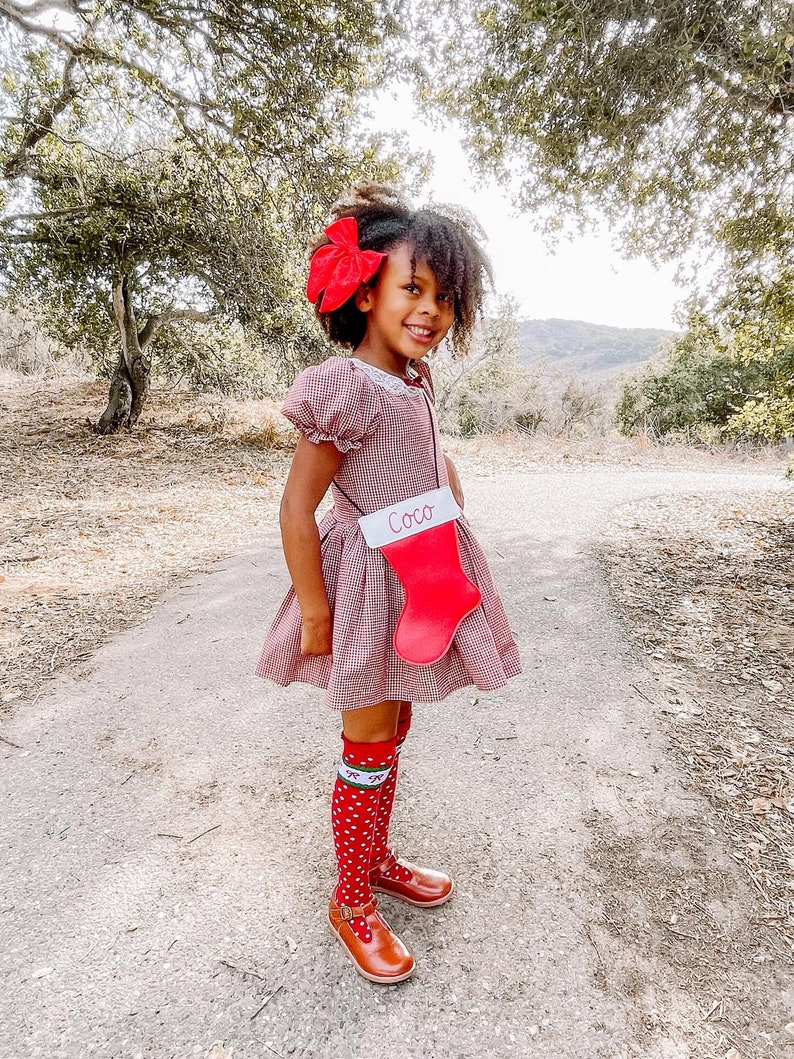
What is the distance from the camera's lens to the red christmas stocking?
130 cm

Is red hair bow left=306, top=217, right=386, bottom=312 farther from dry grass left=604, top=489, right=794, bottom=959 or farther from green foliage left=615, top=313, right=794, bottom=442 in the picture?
green foliage left=615, top=313, right=794, bottom=442

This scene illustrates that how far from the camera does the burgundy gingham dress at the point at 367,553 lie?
124cm

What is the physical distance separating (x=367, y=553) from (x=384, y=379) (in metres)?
0.39

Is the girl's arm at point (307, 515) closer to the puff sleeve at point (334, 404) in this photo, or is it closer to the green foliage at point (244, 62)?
the puff sleeve at point (334, 404)

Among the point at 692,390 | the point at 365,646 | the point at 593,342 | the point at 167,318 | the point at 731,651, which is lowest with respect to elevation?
the point at 731,651

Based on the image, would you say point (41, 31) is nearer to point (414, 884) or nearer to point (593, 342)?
point (414, 884)

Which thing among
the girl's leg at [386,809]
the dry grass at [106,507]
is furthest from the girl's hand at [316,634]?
the dry grass at [106,507]

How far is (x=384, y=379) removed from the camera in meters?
Result: 1.33

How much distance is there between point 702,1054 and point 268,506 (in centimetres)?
513

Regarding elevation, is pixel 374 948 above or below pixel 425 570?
below

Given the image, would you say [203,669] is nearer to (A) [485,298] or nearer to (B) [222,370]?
(A) [485,298]

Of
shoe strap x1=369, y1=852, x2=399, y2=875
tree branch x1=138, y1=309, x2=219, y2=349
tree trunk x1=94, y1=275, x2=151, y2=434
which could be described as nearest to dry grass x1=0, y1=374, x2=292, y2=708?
tree trunk x1=94, y1=275, x2=151, y2=434

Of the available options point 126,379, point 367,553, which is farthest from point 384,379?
point 126,379

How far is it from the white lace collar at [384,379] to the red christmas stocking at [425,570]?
0.80 feet
